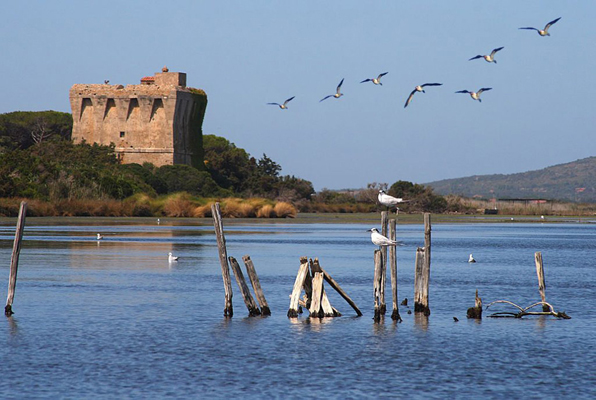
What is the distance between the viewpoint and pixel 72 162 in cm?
9331

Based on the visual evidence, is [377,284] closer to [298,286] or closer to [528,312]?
[298,286]

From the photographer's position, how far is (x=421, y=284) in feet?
71.9

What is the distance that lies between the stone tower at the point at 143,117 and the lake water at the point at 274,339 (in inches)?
2888

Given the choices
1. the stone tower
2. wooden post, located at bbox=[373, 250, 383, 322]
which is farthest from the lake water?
the stone tower

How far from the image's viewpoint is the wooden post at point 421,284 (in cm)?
2139

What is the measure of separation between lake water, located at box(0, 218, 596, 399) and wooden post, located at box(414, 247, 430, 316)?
38cm

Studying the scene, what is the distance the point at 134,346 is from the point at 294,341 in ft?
9.66

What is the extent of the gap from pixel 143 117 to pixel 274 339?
301 feet

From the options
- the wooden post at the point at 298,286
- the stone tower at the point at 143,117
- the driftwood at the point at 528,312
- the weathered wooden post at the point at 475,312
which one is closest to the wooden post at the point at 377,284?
the wooden post at the point at 298,286

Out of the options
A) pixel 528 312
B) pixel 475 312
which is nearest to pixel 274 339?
pixel 475 312

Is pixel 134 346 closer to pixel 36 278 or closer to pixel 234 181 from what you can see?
pixel 36 278

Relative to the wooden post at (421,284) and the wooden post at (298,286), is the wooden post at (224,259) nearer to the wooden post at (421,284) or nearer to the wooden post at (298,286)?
the wooden post at (298,286)

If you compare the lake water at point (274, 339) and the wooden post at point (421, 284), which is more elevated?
the wooden post at point (421, 284)

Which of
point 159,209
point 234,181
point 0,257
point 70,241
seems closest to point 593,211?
point 234,181
